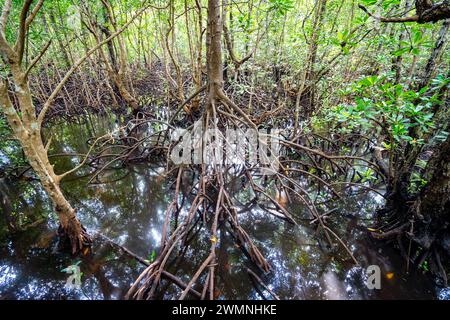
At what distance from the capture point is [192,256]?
2.89 metres

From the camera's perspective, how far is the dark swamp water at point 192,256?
2.45 metres

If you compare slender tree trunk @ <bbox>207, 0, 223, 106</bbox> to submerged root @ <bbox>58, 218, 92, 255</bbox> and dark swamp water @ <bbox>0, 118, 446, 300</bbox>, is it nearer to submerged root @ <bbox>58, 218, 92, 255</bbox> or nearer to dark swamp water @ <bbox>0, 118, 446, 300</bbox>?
dark swamp water @ <bbox>0, 118, 446, 300</bbox>

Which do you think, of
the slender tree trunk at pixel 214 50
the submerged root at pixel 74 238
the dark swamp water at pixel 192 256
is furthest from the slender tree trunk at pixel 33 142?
the slender tree trunk at pixel 214 50

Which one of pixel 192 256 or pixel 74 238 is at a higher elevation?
pixel 74 238

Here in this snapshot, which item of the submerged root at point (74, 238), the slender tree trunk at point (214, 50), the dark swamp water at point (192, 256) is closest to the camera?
the dark swamp water at point (192, 256)

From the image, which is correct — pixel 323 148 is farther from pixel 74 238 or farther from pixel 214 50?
pixel 74 238

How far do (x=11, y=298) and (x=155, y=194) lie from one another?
2205 mm

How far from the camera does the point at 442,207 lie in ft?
7.74

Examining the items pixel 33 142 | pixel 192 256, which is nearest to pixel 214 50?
pixel 33 142

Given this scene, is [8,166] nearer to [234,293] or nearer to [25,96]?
[25,96]

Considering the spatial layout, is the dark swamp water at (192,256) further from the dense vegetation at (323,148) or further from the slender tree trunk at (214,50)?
the slender tree trunk at (214,50)

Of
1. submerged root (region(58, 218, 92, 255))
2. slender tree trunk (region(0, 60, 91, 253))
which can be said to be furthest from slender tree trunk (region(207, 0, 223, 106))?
submerged root (region(58, 218, 92, 255))

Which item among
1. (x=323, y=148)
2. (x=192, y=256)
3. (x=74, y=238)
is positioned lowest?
(x=192, y=256)
